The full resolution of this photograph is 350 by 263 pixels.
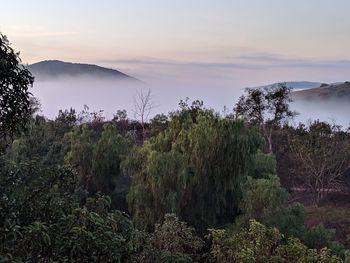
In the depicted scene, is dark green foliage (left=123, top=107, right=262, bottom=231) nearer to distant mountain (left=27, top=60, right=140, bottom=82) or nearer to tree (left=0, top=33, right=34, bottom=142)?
tree (left=0, top=33, right=34, bottom=142)

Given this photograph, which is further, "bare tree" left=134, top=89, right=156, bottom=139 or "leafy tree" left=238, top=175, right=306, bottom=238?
"bare tree" left=134, top=89, right=156, bottom=139

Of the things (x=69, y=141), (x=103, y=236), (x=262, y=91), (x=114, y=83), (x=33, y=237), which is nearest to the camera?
(x=33, y=237)

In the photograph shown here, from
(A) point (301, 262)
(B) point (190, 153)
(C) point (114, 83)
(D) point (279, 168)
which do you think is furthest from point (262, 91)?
(C) point (114, 83)

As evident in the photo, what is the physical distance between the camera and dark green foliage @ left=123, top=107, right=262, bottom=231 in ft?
47.8

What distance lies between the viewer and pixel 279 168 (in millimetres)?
29969

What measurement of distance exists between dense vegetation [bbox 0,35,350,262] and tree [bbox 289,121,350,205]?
0.26ft

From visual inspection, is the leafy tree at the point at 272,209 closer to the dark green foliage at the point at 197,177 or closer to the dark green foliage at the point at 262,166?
the dark green foliage at the point at 197,177

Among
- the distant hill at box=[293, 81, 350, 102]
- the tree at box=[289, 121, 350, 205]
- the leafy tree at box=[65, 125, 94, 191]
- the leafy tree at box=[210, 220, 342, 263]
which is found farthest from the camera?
the distant hill at box=[293, 81, 350, 102]

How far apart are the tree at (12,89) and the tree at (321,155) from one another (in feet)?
75.5

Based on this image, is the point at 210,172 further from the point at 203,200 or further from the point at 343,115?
the point at 343,115

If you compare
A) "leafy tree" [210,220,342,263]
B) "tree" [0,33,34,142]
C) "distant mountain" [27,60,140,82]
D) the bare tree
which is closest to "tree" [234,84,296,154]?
the bare tree

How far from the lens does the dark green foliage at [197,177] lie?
1456 centimetres

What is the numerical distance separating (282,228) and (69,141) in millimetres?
12178

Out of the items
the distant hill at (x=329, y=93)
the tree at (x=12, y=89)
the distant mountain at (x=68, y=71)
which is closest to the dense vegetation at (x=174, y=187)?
the tree at (x=12, y=89)
